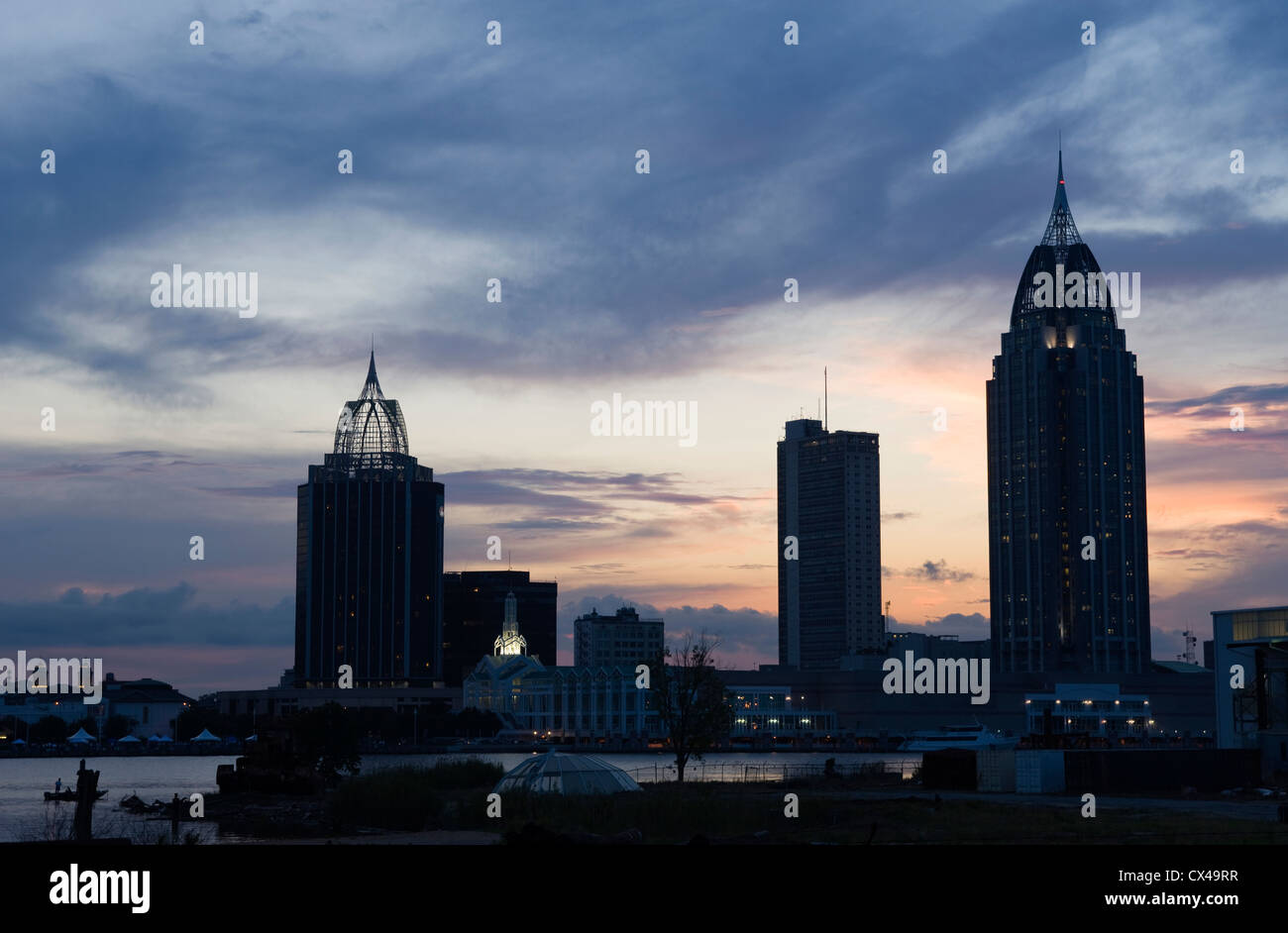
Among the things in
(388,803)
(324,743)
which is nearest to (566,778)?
(388,803)

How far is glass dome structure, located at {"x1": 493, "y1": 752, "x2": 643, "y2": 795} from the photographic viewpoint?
76.5 metres

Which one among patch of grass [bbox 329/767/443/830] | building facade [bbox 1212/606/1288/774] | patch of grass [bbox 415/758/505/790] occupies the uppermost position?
building facade [bbox 1212/606/1288/774]

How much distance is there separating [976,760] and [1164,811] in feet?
73.2

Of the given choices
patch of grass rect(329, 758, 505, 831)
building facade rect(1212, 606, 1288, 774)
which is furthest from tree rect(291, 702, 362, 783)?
building facade rect(1212, 606, 1288, 774)

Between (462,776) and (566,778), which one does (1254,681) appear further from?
(462,776)

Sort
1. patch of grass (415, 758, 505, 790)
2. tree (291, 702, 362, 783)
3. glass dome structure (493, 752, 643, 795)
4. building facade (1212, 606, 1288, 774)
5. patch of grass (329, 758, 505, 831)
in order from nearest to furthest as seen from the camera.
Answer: patch of grass (329, 758, 505, 831)
glass dome structure (493, 752, 643, 795)
building facade (1212, 606, 1288, 774)
patch of grass (415, 758, 505, 790)
tree (291, 702, 362, 783)

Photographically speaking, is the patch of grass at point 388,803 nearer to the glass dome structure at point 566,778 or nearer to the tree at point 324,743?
the glass dome structure at point 566,778

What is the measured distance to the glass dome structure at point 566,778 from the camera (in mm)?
76500

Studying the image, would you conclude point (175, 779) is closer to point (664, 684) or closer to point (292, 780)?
point (292, 780)

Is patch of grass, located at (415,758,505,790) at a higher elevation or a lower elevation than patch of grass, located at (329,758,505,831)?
lower

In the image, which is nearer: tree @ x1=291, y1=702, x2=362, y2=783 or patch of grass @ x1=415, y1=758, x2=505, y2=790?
patch of grass @ x1=415, y1=758, x2=505, y2=790

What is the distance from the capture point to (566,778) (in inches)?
3046

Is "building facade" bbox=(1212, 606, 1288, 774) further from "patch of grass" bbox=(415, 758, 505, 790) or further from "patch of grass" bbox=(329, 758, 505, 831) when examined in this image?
"patch of grass" bbox=(329, 758, 505, 831)
